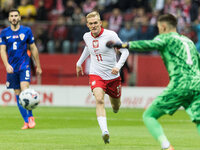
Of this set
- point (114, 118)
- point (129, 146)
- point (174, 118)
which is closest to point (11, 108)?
point (114, 118)

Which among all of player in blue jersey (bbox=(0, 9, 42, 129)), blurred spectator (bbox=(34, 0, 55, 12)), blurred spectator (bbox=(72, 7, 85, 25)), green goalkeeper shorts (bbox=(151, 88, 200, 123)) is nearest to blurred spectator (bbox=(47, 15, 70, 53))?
blurred spectator (bbox=(72, 7, 85, 25))

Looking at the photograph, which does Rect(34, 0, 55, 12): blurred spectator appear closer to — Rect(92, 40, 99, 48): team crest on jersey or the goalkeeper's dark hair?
Result: Rect(92, 40, 99, 48): team crest on jersey

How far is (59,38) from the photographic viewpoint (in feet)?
71.6

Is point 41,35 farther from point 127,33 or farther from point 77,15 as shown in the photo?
point 127,33

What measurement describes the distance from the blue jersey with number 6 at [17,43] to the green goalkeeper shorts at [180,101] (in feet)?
19.8

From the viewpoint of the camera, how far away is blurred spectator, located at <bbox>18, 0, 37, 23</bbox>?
23.5 meters

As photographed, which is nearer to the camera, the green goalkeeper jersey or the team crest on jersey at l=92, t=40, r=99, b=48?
the green goalkeeper jersey

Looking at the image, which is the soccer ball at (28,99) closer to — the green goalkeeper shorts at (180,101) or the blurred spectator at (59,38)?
the green goalkeeper shorts at (180,101)

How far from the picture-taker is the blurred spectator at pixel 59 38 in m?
21.8

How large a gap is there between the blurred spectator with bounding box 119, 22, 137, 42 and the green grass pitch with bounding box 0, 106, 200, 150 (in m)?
3.13

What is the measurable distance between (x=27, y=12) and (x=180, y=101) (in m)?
16.3

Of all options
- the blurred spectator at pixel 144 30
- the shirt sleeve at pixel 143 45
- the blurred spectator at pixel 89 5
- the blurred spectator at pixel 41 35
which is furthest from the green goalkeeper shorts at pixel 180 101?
the blurred spectator at pixel 89 5

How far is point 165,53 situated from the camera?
823 centimetres

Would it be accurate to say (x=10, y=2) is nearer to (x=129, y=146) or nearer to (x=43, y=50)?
(x=43, y=50)
